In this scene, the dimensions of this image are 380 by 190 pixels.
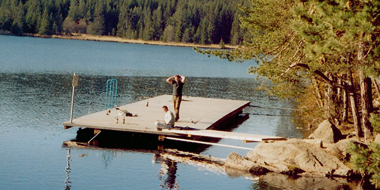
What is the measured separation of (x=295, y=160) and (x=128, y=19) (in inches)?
5904

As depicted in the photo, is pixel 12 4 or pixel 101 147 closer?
pixel 101 147

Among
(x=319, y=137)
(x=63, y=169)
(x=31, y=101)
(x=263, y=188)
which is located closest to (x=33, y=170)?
(x=63, y=169)

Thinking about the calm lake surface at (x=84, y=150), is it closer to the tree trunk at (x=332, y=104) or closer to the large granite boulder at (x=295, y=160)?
the large granite boulder at (x=295, y=160)

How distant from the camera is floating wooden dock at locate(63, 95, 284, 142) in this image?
22.1m

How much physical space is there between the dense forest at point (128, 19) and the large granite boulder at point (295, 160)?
124m

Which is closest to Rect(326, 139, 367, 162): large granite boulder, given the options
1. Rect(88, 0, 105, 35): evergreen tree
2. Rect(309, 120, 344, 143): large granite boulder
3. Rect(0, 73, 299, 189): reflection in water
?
Rect(309, 120, 344, 143): large granite boulder

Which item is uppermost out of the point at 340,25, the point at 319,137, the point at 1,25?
the point at 1,25

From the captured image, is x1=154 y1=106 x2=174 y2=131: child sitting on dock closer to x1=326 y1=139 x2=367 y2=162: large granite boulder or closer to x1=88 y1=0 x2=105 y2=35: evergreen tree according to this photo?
x1=326 y1=139 x2=367 y2=162: large granite boulder

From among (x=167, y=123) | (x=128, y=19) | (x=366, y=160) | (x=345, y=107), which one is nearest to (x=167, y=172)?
(x=167, y=123)

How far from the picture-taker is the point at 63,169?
1866cm

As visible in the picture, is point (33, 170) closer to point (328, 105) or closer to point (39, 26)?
point (328, 105)

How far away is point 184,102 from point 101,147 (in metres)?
10.8

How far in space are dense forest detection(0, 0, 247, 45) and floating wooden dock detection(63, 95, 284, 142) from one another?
113662 mm

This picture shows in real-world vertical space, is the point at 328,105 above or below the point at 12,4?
below
